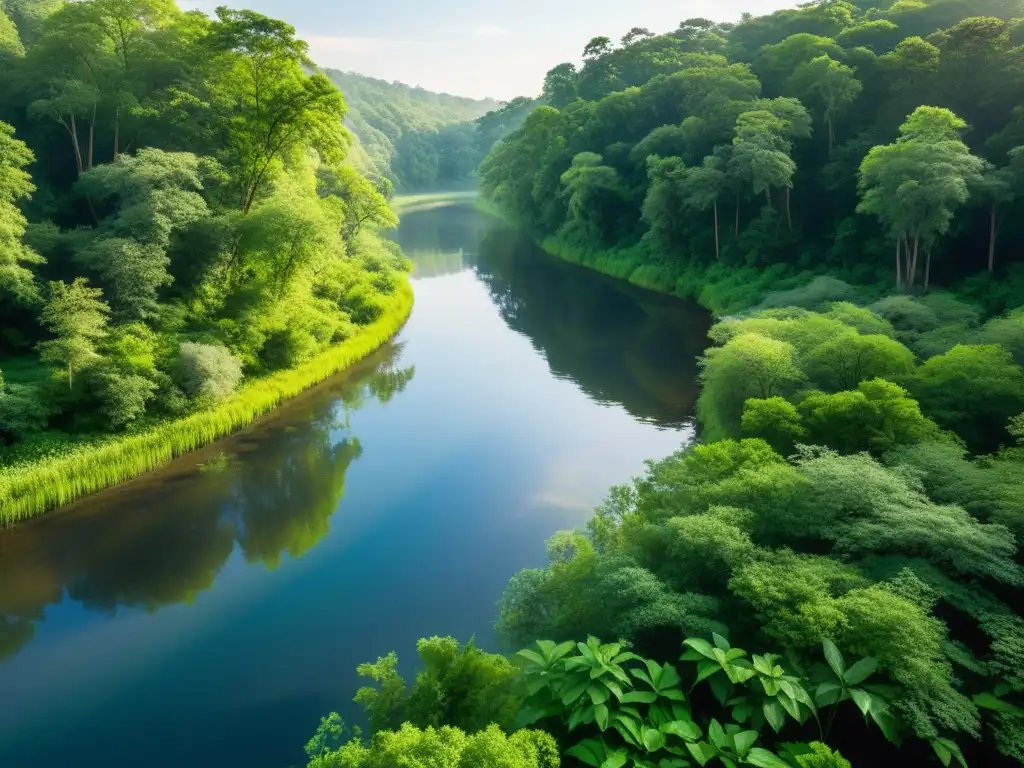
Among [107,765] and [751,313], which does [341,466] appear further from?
[751,313]

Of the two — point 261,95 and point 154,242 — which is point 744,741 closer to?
point 154,242

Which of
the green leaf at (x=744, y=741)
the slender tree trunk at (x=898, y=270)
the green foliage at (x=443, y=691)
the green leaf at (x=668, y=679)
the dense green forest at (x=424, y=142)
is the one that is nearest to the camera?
the green leaf at (x=744, y=741)

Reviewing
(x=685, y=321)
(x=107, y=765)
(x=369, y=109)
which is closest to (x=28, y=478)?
(x=107, y=765)

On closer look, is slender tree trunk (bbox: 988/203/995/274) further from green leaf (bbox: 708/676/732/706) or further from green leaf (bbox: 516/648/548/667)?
green leaf (bbox: 516/648/548/667)

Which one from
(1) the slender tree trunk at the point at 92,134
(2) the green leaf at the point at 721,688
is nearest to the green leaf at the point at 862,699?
(2) the green leaf at the point at 721,688

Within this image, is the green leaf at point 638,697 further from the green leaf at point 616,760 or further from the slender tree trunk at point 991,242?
the slender tree trunk at point 991,242

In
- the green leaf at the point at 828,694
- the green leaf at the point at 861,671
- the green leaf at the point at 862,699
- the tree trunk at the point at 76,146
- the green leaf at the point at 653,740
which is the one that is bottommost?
the green leaf at the point at 653,740
